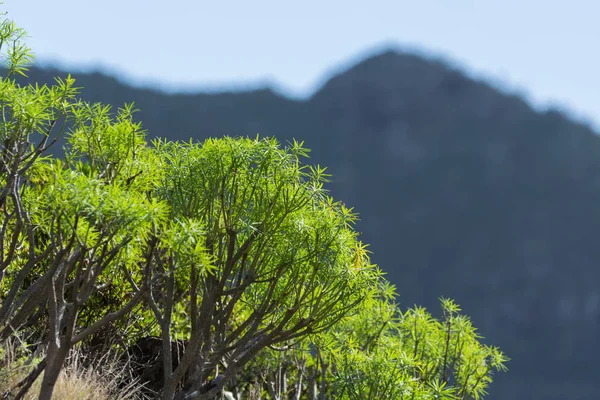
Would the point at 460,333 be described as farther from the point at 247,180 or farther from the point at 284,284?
the point at 247,180

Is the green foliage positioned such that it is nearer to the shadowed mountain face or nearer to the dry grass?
the dry grass

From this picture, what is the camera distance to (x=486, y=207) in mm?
181375

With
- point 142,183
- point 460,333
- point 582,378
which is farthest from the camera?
point 582,378

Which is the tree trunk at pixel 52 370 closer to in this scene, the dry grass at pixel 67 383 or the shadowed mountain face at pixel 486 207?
the dry grass at pixel 67 383

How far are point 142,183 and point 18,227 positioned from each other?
1250 mm

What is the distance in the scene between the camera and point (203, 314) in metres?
7.75

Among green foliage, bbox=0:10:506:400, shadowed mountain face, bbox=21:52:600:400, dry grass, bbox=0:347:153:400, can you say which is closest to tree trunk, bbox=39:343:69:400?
green foliage, bbox=0:10:506:400


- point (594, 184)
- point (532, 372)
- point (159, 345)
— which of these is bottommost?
point (159, 345)

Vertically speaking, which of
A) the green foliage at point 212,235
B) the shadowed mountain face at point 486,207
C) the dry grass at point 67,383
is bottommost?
the dry grass at point 67,383

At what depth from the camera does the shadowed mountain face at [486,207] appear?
527 ft

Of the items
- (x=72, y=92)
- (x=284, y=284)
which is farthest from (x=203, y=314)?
(x=72, y=92)

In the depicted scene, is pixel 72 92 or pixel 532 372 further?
pixel 532 372

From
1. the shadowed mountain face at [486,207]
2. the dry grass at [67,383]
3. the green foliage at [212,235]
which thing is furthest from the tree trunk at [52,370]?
the shadowed mountain face at [486,207]

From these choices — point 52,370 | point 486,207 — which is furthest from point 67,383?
point 486,207
